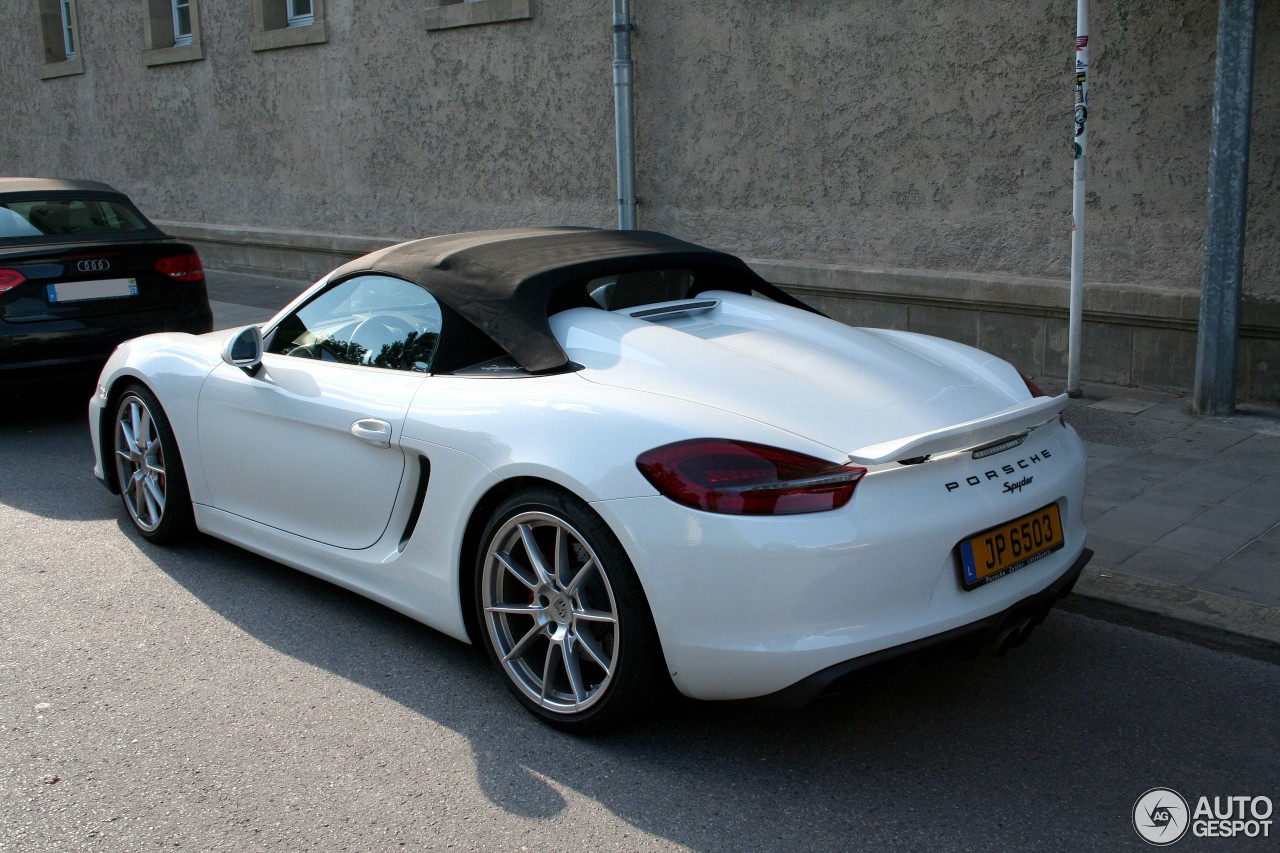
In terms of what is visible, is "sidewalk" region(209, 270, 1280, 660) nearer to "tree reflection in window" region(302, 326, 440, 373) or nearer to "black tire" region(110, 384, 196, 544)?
"tree reflection in window" region(302, 326, 440, 373)

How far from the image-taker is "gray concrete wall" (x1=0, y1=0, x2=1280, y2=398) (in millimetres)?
7406

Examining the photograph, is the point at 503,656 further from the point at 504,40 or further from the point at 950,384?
the point at 504,40

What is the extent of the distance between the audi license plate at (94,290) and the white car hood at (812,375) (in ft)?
15.3

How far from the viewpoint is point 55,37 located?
18.3m

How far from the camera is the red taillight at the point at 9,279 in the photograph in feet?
23.3

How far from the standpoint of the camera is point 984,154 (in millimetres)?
8133

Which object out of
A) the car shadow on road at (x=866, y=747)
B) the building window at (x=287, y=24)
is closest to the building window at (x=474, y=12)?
the building window at (x=287, y=24)

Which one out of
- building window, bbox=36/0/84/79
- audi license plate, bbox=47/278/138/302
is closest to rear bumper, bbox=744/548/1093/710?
audi license plate, bbox=47/278/138/302

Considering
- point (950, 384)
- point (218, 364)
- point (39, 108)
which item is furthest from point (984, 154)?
point (39, 108)

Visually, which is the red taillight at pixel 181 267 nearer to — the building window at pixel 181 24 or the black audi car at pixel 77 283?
the black audi car at pixel 77 283

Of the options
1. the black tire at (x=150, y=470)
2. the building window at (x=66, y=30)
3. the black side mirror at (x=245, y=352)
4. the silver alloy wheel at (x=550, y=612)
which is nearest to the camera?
the silver alloy wheel at (x=550, y=612)

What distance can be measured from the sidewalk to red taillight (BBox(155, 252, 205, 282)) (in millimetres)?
5572

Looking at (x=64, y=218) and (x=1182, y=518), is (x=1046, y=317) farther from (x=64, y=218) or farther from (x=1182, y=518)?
(x=64, y=218)

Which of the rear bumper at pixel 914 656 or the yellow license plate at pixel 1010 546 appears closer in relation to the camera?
the rear bumper at pixel 914 656
